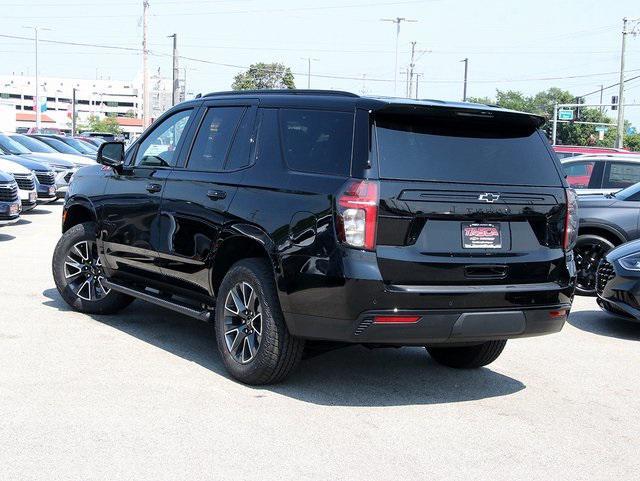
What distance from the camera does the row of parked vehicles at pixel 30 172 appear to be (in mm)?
13953

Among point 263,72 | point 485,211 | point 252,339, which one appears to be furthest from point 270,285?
point 263,72

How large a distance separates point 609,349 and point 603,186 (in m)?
5.57

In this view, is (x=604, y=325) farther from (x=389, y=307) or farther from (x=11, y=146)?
(x=11, y=146)

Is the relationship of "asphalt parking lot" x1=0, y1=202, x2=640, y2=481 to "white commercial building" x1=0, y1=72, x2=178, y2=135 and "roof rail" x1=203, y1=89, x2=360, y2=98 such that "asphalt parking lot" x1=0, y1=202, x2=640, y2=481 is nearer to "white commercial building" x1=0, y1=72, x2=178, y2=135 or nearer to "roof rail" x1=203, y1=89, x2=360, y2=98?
"roof rail" x1=203, y1=89, x2=360, y2=98

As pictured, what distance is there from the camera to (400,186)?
5.36 m

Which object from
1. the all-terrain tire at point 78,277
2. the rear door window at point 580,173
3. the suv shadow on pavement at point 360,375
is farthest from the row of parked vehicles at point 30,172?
the rear door window at point 580,173

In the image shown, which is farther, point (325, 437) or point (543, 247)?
point (543, 247)

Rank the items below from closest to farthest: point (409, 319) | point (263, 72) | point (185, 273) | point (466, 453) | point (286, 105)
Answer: point (466, 453), point (409, 319), point (286, 105), point (185, 273), point (263, 72)

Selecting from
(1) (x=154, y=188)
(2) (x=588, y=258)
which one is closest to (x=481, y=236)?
(1) (x=154, y=188)

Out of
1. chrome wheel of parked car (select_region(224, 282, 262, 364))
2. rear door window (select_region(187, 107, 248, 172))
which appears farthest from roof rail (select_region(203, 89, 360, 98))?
chrome wheel of parked car (select_region(224, 282, 262, 364))

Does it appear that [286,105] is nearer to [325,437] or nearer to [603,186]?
[325,437]

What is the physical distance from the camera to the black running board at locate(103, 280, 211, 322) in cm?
650

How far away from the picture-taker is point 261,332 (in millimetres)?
5820

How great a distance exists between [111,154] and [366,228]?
3315 mm
